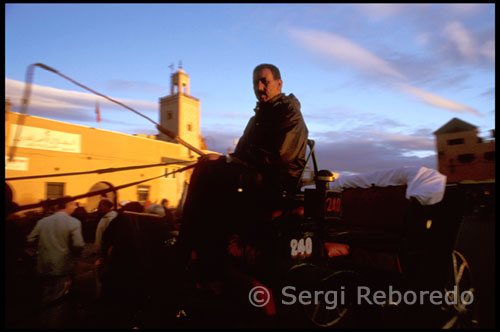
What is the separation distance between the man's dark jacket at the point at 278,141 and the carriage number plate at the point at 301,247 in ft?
1.69

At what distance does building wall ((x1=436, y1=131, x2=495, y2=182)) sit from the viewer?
33334mm

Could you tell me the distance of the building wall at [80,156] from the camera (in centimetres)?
1678

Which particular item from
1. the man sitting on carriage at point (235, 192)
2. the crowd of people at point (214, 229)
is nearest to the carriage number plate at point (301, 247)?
the crowd of people at point (214, 229)

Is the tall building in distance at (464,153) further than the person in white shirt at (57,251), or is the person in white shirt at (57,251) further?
the tall building in distance at (464,153)

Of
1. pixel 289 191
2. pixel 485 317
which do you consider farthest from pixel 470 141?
pixel 289 191

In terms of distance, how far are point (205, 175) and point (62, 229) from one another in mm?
3391

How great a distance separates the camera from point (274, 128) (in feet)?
9.68

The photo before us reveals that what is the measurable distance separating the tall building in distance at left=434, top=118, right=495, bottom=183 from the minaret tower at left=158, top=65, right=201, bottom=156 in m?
27.3

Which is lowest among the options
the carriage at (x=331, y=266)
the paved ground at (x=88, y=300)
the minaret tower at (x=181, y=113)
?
the paved ground at (x=88, y=300)

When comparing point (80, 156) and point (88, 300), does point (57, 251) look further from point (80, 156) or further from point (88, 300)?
point (80, 156)

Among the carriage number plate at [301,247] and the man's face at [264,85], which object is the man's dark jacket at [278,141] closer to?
the man's face at [264,85]

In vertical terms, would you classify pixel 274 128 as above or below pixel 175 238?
above

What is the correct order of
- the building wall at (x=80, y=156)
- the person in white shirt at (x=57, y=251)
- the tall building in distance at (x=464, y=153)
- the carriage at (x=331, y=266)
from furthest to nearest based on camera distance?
1. the tall building in distance at (x=464, y=153)
2. the building wall at (x=80, y=156)
3. the person in white shirt at (x=57, y=251)
4. the carriage at (x=331, y=266)

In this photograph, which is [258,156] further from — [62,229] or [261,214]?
[62,229]
